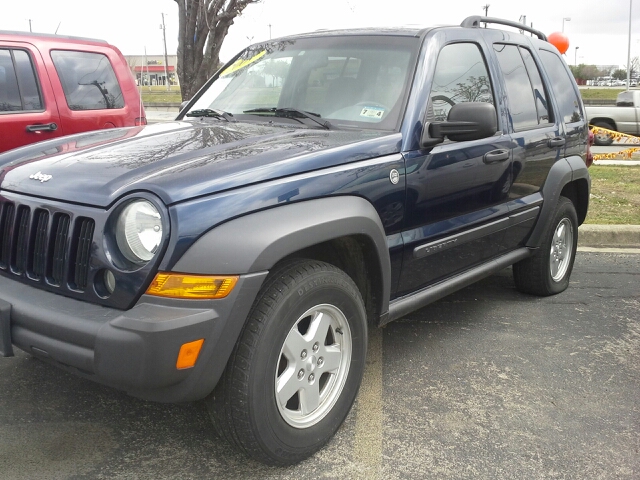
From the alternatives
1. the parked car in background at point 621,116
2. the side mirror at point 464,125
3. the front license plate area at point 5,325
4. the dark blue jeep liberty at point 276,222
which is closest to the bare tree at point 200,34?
the dark blue jeep liberty at point 276,222

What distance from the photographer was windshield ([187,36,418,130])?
332 centimetres

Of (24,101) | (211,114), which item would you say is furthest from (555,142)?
(24,101)

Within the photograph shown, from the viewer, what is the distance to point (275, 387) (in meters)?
2.47

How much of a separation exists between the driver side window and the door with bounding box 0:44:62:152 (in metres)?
3.81

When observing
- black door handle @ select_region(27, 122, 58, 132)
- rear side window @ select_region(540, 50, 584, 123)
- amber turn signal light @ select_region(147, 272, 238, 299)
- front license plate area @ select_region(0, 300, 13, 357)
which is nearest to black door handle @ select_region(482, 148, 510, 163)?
rear side window @ select_region(540, 50, 584, 123)

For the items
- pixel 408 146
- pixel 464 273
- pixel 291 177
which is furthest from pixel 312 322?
pixel 464 273

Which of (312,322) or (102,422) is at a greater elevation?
(312,322)

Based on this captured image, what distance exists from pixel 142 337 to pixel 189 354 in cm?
17

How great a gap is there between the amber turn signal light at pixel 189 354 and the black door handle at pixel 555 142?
2974 millimetres

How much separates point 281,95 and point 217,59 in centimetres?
718

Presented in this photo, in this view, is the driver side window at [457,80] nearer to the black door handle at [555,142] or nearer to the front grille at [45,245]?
the black door handle at [555,142]

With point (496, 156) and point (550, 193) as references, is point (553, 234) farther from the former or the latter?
point (496, 156)

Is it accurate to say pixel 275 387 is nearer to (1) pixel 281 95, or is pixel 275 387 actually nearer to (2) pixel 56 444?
(2) pixel 56 444

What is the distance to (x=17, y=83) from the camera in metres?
5.77
